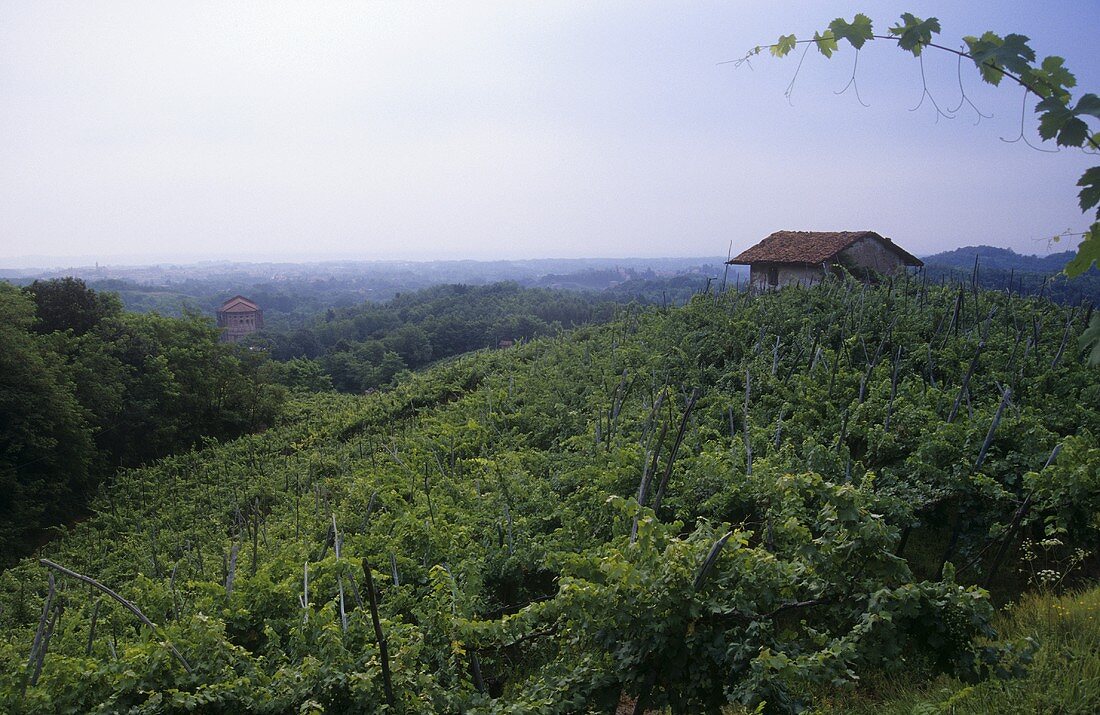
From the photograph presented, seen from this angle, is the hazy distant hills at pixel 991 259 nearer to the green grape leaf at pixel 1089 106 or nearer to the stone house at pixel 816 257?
the stone house at pixel 816 257

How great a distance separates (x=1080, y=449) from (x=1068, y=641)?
7.17 ft

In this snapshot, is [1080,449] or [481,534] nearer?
[1080,449]

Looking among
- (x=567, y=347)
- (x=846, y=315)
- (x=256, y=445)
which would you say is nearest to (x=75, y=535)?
(x=256, y=445)

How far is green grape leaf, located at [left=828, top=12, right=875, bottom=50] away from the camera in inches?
80.4

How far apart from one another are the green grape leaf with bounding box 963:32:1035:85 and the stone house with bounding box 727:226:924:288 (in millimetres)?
21930

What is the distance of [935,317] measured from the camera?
11.5m

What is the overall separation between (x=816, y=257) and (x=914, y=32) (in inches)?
929

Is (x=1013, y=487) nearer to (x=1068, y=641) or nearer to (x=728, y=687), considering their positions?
(x=1068, y=641)

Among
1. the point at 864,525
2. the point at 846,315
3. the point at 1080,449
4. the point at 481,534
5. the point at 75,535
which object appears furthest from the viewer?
the point at 75,535

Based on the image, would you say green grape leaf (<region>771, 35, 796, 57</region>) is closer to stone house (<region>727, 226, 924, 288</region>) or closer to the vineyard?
the vineyard

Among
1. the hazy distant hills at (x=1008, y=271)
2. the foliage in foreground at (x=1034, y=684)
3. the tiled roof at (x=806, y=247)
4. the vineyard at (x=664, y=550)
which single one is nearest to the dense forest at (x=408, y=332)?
the tiled roof at (x=806, y=247)

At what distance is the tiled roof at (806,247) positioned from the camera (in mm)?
23719

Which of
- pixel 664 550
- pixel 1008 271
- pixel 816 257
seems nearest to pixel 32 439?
pixel 664 550

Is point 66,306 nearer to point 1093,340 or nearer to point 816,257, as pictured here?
point 816,257
